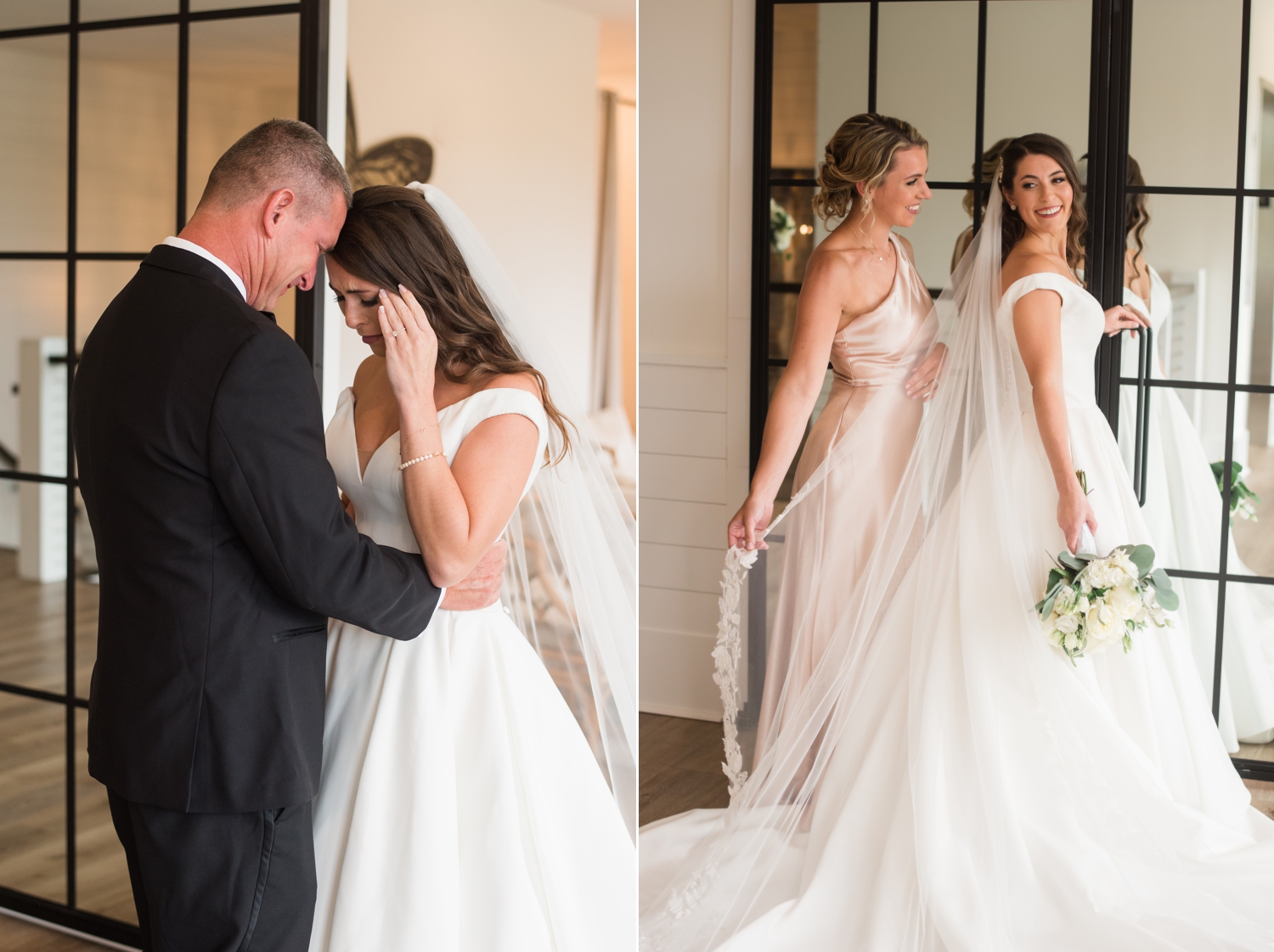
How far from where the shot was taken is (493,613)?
5.97 feet

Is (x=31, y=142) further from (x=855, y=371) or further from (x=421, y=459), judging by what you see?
(x=855, y=371)

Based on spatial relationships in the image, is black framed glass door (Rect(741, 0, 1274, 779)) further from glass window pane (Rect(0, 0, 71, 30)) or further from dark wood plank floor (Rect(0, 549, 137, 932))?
glass window pane (Rect(0, 0, 71, 30))

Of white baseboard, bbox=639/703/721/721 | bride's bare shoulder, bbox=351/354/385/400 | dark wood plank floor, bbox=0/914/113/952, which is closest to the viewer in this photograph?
bride's bare shoulder, bbox=351/354/385/400

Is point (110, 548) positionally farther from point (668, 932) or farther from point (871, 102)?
point (871, 102)

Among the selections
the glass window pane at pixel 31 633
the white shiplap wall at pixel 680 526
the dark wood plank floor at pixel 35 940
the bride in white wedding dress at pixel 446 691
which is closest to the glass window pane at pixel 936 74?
the white shiplap wall at pixel 680 526

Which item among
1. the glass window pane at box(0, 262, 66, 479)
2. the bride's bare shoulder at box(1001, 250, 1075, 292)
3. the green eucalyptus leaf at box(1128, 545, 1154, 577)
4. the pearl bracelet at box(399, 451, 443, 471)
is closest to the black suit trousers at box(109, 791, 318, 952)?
the pearl bracelet at box(399, 451, 443, 471)

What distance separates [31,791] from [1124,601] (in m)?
3.02

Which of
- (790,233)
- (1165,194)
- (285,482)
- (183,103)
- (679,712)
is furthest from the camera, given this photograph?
(679,712)

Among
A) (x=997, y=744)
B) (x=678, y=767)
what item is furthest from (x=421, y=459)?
(x=678, y=767)

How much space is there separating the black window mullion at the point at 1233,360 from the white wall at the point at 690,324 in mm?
1551

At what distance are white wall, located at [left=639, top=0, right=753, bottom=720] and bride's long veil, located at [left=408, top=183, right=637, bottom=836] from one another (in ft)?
6.27

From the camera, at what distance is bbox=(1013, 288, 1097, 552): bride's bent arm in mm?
2676

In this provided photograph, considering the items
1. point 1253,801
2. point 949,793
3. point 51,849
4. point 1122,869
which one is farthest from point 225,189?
point 1253,801

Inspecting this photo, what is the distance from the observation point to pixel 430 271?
1.74 meters
